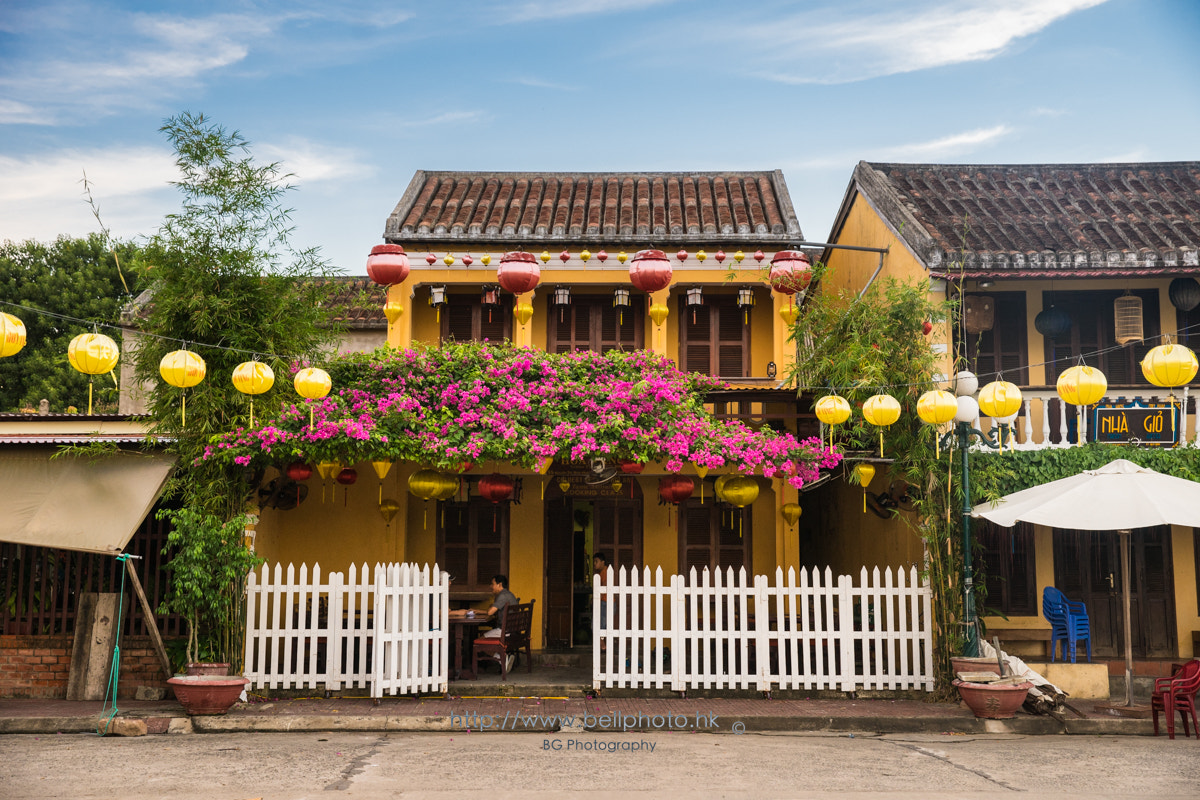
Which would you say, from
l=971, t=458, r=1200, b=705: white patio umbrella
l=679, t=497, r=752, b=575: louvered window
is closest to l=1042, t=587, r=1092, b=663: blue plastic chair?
l=971, t=458, r=1200, b=705: white patio umbrella

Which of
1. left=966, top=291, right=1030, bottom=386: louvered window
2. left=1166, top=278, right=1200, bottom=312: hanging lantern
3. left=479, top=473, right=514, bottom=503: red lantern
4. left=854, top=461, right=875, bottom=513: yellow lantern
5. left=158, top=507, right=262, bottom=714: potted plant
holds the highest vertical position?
left=1166, top=278, right=1200, bottom=312: hanging lantern

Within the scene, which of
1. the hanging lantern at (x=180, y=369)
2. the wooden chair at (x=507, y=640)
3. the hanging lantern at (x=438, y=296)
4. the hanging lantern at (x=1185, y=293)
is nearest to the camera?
the hanging lantern at (x=180, y=369)

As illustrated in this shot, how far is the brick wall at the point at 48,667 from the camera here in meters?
10.3

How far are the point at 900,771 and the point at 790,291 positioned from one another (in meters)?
5.58

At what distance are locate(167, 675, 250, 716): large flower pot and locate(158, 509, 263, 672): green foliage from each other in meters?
0.66

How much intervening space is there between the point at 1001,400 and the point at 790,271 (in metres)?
2.77

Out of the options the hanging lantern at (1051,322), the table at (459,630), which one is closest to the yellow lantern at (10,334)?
the table at (459,630)

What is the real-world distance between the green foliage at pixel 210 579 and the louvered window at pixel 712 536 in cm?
609

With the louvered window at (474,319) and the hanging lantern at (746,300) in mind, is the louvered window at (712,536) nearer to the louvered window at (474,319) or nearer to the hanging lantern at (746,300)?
the hanging lantern at (746,300)

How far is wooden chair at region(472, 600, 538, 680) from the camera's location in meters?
10.8

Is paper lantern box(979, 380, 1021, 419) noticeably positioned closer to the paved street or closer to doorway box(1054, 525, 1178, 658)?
the paved street

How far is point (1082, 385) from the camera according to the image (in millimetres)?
8469

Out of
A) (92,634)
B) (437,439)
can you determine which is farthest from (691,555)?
(92,634)

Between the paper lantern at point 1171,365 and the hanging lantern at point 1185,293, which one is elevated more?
the hanging lantern at point 1185,293
